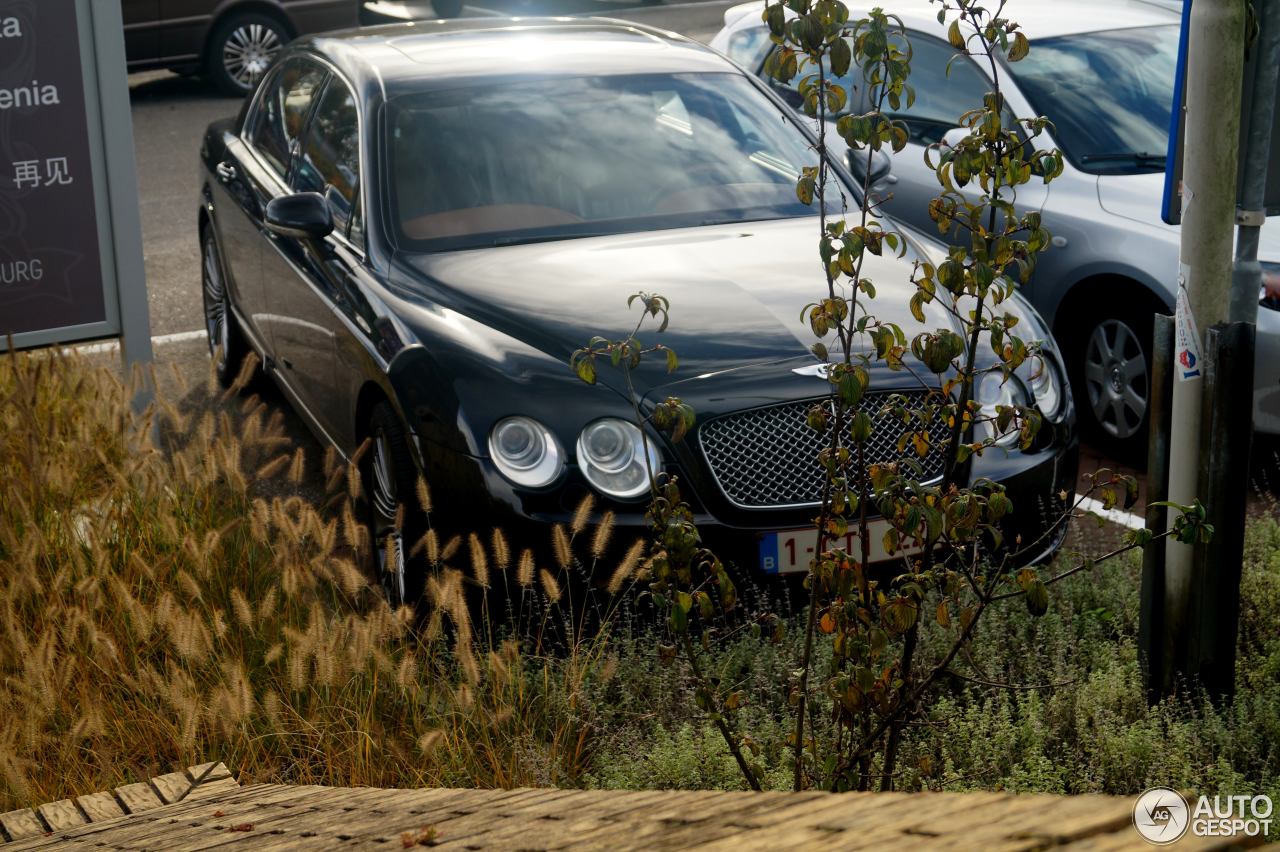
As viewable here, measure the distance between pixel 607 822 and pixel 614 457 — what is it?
3.07 meters

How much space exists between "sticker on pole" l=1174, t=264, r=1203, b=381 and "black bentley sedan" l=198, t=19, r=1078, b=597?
0.88 meters

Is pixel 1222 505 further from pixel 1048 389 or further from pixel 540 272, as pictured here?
pixel 540 272

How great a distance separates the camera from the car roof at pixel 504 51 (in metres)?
5.98

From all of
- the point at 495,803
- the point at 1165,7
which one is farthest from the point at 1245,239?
the point at 1165,7

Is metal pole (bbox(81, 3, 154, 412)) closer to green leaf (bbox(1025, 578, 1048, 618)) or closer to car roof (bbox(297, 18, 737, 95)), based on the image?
car roof (bbox(297, 18, 737, 95))

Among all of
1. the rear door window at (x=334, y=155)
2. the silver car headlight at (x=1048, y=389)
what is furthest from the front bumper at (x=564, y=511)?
the rear door window at (x=334, y=155)

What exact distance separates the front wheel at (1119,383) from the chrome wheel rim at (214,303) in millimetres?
3851

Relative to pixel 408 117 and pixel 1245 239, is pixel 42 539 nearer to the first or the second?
pixel 408 117

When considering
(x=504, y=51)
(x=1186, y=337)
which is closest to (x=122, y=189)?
(x=504, y=51)

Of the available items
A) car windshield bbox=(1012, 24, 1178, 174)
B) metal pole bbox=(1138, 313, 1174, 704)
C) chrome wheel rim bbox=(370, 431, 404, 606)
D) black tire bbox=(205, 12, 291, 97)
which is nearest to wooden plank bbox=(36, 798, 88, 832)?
chrome wheel rim bbox=(370, 431, 404, 606)

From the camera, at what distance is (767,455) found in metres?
4.46

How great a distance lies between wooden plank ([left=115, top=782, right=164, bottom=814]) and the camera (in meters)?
2.45

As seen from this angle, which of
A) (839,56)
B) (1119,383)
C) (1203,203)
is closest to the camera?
(839,56)

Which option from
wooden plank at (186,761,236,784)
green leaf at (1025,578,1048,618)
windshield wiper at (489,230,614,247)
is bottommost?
wooden plank at (186,761,236,784)
